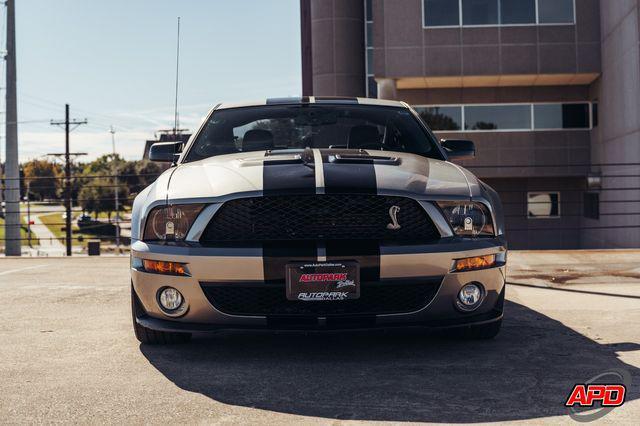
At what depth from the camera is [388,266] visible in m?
4.07

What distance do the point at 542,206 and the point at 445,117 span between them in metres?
4.66

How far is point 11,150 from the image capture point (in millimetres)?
21203

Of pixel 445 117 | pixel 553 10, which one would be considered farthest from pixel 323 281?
pixel 445 117

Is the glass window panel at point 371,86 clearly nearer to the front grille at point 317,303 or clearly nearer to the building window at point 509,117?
the building window at point 509,117

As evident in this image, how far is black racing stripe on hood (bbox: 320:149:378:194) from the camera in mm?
4160

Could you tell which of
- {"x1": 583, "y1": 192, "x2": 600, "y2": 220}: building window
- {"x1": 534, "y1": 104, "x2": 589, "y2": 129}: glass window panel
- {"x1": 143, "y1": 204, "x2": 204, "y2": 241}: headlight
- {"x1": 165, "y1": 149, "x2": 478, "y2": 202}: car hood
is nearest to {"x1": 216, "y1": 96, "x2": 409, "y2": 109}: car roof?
{"x1": 165, "y1": 149, "x2": 478, "y2": 202}: car hood

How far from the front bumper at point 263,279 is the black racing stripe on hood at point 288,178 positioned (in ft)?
1.10

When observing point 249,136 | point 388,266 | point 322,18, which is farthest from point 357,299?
point 322,18

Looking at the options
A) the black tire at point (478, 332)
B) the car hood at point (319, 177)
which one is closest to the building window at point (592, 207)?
the black tire at point (478, 332)

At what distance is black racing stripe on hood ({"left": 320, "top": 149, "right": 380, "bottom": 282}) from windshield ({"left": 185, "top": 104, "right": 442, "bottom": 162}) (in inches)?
43.8

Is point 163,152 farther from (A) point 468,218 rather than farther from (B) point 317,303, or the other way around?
(A) point 468,218

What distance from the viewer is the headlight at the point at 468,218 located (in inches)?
168

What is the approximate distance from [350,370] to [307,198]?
87 centimetres

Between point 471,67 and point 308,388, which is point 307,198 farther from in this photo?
point 471,67
